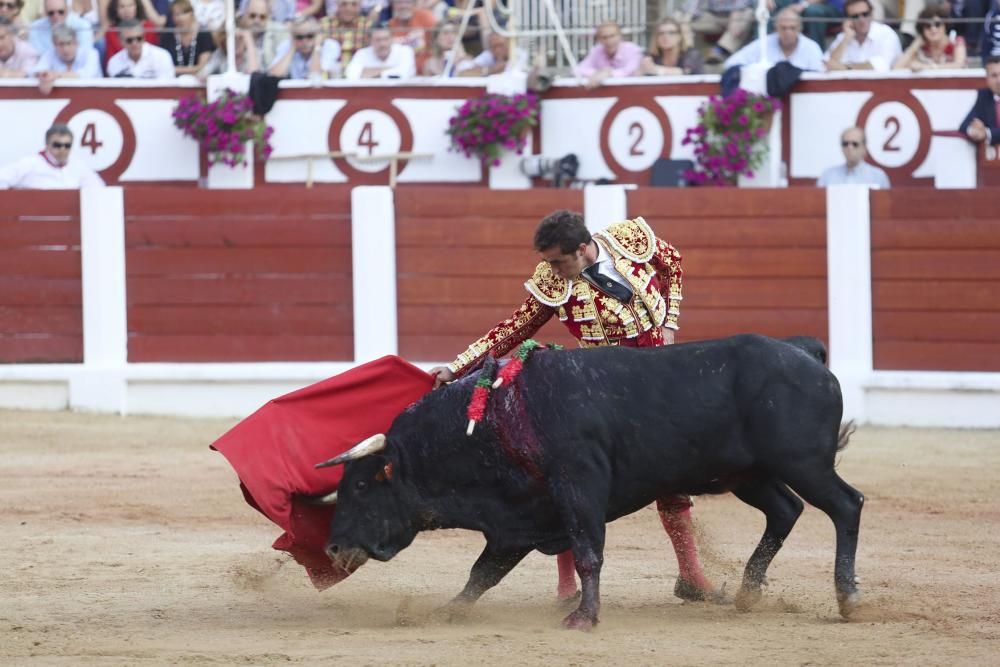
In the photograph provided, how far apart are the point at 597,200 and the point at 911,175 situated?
2.09 meters

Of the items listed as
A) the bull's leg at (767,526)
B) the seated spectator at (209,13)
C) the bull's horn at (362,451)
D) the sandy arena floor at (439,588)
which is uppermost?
the seated spectator at (209,13)

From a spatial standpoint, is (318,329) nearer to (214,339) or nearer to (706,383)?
(214,339)

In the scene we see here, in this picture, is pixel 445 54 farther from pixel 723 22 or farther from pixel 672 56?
pixel 723 22

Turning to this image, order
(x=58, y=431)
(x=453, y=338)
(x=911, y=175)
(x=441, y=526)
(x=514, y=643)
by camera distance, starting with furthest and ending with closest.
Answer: (x=911, y=175)
(x=453, y=338)
(x=58, y=431)
(x=441, y=526)
(x=514, y=643)

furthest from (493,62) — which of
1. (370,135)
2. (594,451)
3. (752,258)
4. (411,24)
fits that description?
(594,451)

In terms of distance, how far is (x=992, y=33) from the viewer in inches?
384

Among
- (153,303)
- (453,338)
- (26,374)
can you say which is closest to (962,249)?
(453,338)

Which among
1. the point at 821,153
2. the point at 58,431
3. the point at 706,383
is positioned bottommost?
the point at 58,431

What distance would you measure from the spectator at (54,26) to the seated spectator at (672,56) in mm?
3417

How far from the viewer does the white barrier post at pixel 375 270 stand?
955cm

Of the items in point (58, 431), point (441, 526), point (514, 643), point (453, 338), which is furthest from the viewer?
point (453, 338)

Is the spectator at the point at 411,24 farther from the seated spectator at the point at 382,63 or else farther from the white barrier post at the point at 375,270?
the white barrier post at the point at 375,270

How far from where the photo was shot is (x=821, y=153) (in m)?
10.3

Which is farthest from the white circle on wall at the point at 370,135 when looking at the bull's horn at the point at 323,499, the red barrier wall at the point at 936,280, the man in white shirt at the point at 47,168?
the bull's horn at the point at 323,499
